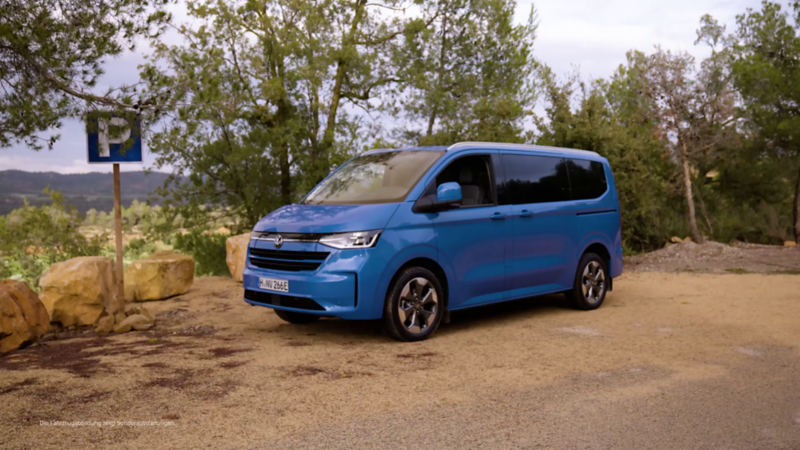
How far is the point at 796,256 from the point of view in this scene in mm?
15773

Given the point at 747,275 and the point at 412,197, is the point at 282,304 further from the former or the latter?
the point at 747,275

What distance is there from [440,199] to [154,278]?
5.66m

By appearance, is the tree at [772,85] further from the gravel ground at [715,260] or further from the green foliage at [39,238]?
the green foliage at [39,238]

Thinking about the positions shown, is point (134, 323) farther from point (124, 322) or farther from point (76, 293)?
point (76, 293)

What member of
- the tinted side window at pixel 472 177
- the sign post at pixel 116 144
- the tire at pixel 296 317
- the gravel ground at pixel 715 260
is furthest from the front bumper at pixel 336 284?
the gravel ground at pixel 715 260

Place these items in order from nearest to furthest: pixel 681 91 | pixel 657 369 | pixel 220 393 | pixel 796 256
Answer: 1. pixel 220 393
2. pixel 657 369
3. pixel 796 256
4. pixel 681 91

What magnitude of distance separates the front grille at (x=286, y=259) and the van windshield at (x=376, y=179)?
86 cm

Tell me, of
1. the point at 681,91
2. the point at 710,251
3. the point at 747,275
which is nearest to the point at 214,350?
the point at 747,275

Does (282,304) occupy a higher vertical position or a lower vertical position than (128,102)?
lower

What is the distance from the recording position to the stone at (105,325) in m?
8.11

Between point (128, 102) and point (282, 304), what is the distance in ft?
9.04

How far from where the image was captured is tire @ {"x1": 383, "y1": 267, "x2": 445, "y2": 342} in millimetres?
7074

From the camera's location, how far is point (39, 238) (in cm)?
1736

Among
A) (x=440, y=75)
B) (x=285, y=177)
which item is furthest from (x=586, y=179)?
(x=440, y=75)
